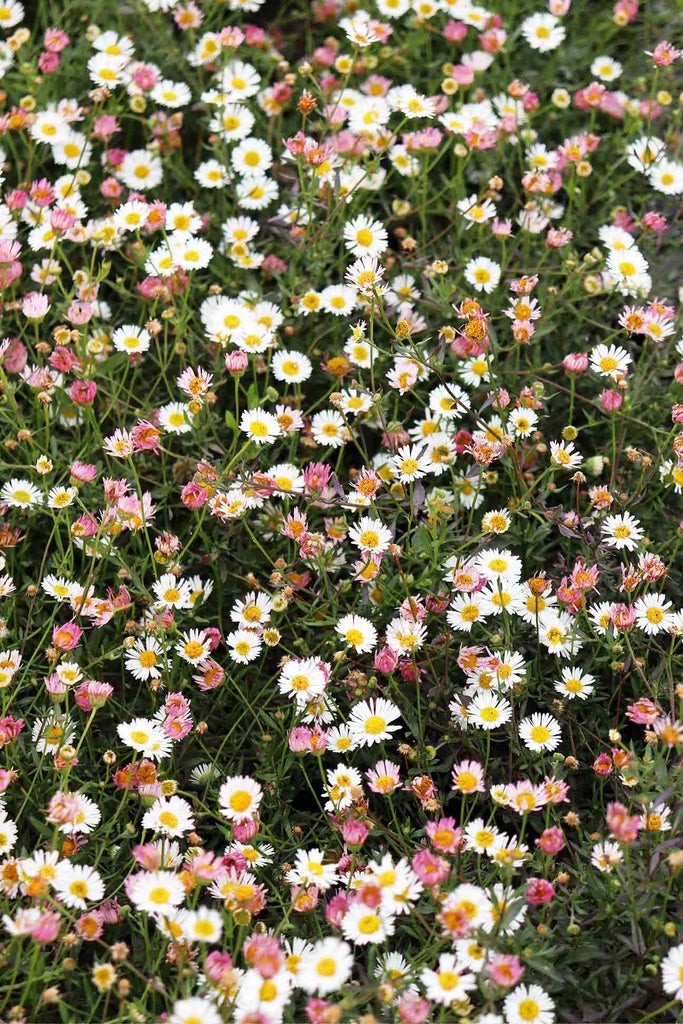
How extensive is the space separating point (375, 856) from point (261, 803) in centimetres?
24

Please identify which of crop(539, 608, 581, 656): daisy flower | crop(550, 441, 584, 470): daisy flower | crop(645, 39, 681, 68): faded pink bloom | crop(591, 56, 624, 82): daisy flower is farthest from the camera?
crop(591, 56, 624, 82): daisy flower

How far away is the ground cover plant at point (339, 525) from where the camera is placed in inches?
63.0

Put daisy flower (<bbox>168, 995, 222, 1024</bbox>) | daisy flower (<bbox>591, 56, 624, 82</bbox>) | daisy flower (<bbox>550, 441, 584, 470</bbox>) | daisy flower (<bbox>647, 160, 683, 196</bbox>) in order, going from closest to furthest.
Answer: daisy flower (<bbox>168, 995, 222, 1024</bbox>)
daisy flower (<bbox>550, 441, 584, 470</bbox>)
daisy flower (<bbox>647, 160, 683, 196</bbox>)
daisy flower (<bbox>591, 56, 624, 82</bbox>)

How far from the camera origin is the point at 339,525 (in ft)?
6.36

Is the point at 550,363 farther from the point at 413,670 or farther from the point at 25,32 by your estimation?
the point at 25,32

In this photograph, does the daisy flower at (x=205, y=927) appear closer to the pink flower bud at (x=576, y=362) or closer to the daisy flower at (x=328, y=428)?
the daisy flower at (x=328, y=428)

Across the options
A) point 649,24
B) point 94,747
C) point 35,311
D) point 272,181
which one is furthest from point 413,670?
point 649,24

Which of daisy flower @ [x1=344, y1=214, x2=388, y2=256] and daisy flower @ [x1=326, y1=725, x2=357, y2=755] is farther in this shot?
daisy flower @ [x1=344, y1=214, x2=388, y2=256]

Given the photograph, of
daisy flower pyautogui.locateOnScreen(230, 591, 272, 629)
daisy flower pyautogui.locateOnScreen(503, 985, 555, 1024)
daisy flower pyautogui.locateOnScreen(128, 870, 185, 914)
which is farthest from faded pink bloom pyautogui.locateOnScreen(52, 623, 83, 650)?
daisy flower pyautogui.locateOnScreen(503, 985, 555, 1024)

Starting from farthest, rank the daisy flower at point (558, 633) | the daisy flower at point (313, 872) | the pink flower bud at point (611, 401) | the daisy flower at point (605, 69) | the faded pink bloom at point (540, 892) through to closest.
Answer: the daisy flower at point (605, 69), the pink flower bud at point (611, 401), the daisy flower at point (558, 633), the daisy flower at point (313, 872), the faded pink bloom at point (540, 892)

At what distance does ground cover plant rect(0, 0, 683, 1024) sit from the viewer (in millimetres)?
1601

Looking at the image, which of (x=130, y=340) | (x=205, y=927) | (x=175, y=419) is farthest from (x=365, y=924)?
(x=130, y=340)

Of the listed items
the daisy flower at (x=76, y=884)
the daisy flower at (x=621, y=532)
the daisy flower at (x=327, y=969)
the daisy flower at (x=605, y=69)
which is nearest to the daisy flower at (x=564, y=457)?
the daisy flower at (x=621, y=532)

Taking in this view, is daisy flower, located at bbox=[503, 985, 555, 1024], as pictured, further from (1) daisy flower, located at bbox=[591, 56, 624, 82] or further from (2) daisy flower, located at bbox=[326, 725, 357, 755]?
(1) daisy flower, located at bbox=[591, 56, 624, 82]
